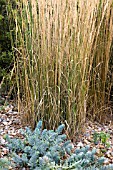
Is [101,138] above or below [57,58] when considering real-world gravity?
below

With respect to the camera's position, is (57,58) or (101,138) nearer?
(57,58)

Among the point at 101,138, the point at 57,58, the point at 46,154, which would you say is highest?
the point at 57,58

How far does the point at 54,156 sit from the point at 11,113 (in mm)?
851

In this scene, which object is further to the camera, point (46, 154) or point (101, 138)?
point (101, 138)

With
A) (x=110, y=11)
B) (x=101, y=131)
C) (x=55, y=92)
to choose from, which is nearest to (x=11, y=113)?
(x=55, y=92)

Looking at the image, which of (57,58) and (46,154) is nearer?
(46,154)

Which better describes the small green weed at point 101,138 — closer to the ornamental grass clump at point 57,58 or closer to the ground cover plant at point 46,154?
the ornamental grass clump at point 57,58

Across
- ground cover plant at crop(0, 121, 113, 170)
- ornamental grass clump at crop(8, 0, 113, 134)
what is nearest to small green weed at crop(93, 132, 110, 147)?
ornamental grass clump at crop(8, 0, 113, 134)

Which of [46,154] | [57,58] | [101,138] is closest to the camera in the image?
[46,154]

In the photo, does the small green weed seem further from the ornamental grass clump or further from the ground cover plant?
the ground cover plant

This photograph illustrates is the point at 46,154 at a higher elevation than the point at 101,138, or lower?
higher

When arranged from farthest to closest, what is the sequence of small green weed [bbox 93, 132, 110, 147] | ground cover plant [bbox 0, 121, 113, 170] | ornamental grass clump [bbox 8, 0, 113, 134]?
small green weed [bbox 93, 132, 110, 147] < ornamental grass clump [bbox 8, 0, 113, 134] < ground cover plant [bbox 0, 121, 113, 170]

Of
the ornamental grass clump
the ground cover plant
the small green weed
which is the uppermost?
the ornamental grass clump

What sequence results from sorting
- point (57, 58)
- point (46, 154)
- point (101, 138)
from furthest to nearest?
1. point (101, 138)
2. point (57, 58)
3. point (46, 154)
